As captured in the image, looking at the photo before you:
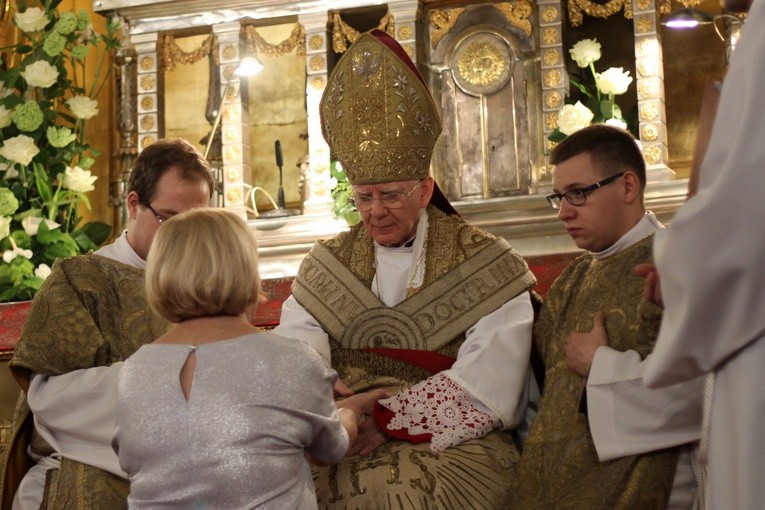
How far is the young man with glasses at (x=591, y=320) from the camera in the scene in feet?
12.9

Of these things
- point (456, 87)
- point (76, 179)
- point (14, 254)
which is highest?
point (456, 87)

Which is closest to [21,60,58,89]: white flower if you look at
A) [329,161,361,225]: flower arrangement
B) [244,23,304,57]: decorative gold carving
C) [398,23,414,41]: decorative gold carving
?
[244,23,304,57]: decorative gold carving

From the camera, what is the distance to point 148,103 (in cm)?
803

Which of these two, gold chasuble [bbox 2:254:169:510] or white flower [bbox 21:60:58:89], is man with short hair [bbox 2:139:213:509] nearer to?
gold chasuble [bbox 2:254:169:510]

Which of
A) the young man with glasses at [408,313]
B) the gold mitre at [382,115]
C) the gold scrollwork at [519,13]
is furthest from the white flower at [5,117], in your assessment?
the gold scrollwork at [519,13]

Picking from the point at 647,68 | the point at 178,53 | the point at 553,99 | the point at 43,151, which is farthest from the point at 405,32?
the point at 43,151

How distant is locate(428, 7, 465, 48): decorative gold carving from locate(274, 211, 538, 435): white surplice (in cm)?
311

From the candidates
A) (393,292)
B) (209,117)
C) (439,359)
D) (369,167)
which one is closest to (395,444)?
(439,359)

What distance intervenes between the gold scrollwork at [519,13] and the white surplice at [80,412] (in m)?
4.07

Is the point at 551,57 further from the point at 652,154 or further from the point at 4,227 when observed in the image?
the point at 4,227

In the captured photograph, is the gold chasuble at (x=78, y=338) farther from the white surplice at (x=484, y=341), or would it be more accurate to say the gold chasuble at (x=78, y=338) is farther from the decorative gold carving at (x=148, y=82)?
the decorative gold carving at (x=148, y=82)

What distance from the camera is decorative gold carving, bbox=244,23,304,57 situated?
7969mm

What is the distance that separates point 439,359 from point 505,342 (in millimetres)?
262

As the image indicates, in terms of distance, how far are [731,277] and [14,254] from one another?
486 centimetres
